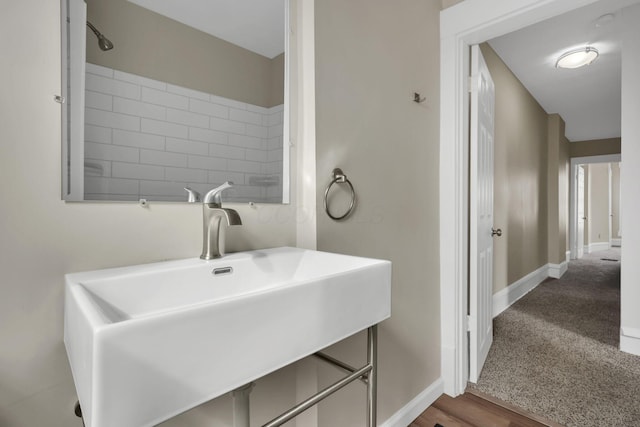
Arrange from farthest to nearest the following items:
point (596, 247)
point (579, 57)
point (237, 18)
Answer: point (596, 247) < point (579, 57) < point (237, 18)

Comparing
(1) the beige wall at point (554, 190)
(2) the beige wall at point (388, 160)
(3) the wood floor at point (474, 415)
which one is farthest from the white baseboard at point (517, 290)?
(2) the beige wall at point (388, 160)

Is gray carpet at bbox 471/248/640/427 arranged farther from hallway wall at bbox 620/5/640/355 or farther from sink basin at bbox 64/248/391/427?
sink basin at bbox 64/248/391/427

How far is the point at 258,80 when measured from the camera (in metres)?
1.07

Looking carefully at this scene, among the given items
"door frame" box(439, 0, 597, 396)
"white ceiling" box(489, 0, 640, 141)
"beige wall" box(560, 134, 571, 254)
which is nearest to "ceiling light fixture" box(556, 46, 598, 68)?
"white ceiling" box(489, 0, 640, 141)

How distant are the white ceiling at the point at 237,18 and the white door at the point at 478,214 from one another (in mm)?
1168

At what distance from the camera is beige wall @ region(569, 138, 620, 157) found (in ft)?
17.3

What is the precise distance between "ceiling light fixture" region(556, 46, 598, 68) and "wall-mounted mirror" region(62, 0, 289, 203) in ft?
9.41

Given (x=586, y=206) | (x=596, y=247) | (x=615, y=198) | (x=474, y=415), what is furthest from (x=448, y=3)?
(x=615, y=198)

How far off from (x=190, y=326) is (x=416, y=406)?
1473 millimetres

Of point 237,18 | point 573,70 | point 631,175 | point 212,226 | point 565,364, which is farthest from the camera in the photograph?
point 573,70

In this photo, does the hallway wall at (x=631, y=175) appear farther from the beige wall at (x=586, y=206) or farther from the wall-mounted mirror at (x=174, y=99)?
the beige wall at (x=586, y=206)

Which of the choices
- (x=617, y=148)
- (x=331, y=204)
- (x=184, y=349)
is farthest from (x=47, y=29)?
(x=617, y=148)

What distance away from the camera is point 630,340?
2160mm

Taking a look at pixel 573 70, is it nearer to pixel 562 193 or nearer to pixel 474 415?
pixel 562 193
